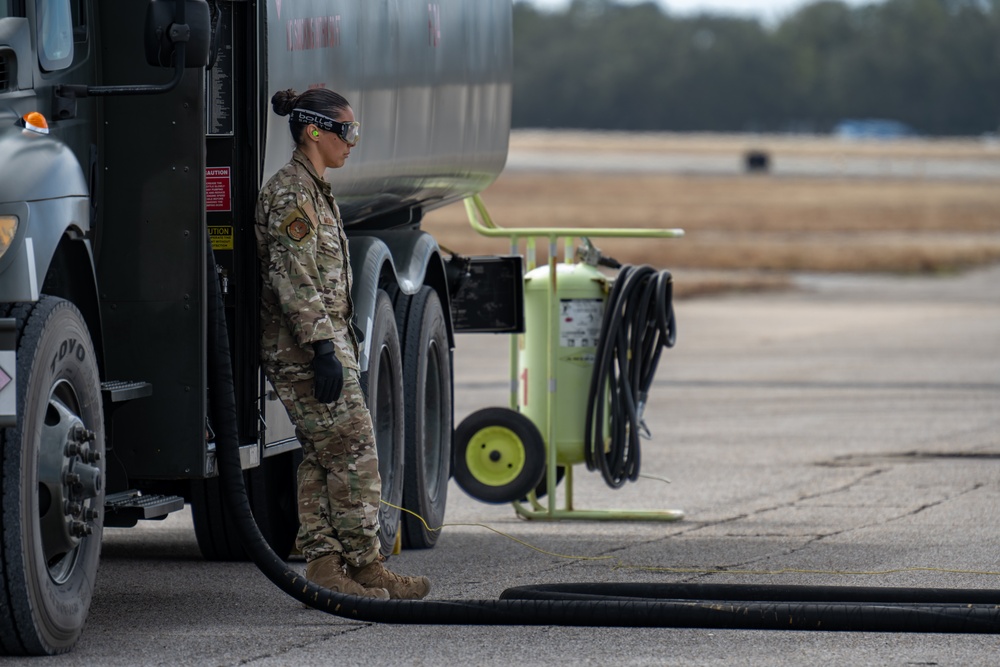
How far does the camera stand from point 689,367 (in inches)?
771

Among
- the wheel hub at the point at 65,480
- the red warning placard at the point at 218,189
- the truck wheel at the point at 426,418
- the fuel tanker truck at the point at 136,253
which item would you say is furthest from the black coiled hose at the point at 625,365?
the wheel hub at the point at 65,480

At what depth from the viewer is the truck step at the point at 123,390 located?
20.7 feet

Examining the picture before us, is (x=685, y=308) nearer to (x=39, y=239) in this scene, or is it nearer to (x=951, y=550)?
(x=951, y=550)

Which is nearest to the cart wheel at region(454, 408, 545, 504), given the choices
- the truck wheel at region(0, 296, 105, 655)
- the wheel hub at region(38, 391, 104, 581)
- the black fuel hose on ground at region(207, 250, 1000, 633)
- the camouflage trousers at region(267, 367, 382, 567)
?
the camouflage trousers at region(267, 367, 382, 567)

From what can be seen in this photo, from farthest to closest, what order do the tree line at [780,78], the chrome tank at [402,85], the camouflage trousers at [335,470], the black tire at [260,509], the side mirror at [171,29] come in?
the tree line at [780,78], the black tire at [260,509], the chrome tank at [402,85], the camouflage trousers at [335,470], the side mirror at [171,29]

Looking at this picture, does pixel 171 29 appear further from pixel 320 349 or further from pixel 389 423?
pixel 389 423

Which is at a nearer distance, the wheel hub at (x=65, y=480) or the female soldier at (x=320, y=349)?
the wheel hub at (x=65, y=480)

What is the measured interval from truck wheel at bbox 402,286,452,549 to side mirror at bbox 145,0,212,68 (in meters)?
3.18

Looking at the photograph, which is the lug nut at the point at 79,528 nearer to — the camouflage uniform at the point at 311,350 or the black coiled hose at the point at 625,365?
the camouflage uniform at the point at 311,350

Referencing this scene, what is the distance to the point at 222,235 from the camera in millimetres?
6895

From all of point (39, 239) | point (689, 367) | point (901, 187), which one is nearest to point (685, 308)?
point (689, 367)

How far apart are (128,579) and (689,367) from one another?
1210 cm

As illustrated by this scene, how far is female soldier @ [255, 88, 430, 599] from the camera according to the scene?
670cm

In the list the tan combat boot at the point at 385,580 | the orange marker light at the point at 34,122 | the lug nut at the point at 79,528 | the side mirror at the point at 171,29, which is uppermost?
the side mirror at the point at 171,29
